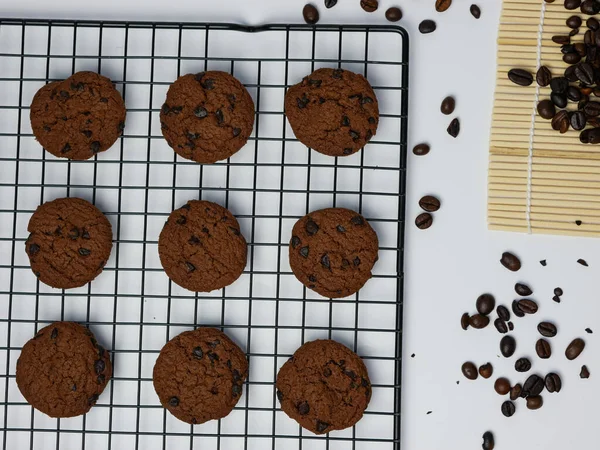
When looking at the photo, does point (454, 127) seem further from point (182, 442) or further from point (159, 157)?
point (182, 442)

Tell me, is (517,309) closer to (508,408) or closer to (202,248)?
(508,408)

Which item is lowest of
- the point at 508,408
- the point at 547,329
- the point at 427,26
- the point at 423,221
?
the point at 508,408

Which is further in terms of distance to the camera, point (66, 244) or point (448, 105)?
point (448, 105)

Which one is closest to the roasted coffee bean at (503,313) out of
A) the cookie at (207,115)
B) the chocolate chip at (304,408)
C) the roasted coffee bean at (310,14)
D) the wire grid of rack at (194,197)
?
the wire grid of rack at (194,197)

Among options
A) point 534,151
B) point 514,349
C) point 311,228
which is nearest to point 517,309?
point 514,349

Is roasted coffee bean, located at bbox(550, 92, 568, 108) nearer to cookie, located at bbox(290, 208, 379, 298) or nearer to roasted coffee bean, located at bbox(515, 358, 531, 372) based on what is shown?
cookie, located at bbox(290, 208, 379, 298)

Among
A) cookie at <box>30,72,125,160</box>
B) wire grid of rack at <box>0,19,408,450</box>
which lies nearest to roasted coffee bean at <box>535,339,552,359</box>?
wire grid of rack at <box>0,19,408,450</box>

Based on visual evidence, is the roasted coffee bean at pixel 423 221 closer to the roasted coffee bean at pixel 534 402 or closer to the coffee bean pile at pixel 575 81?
the coffee bean pile at pixel 575 81
